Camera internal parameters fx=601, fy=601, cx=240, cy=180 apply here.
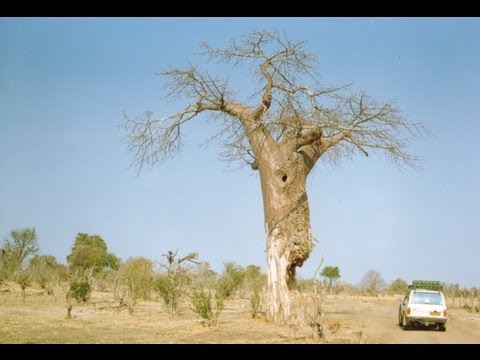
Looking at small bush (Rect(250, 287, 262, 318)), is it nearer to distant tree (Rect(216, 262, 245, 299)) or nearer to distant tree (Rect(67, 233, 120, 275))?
distant tree (Rect(216, 262, 245, 299))

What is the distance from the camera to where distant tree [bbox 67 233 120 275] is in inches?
2008

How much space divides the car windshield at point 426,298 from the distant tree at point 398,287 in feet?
161

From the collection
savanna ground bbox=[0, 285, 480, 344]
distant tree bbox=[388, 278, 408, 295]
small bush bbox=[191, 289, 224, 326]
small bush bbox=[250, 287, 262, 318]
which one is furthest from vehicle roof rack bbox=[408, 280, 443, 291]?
distant tree bbox=[388, 278, 408, 295]

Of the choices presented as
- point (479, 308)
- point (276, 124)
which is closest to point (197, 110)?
point (276, 124)

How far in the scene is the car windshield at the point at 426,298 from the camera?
16.2 metres

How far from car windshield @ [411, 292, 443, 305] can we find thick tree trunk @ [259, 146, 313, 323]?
10.6 ft

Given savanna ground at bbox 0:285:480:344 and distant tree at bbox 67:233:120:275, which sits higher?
distant tree at bbox 67:233:120:275

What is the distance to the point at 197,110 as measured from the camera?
1859 cm

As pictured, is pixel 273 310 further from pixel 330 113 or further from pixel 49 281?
pixel 49 281

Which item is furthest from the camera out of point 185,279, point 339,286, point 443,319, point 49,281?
point 339,286

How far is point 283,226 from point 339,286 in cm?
4154

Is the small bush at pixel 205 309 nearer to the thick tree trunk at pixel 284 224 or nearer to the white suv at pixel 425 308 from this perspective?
the thick tree trunk at pixel 284 224

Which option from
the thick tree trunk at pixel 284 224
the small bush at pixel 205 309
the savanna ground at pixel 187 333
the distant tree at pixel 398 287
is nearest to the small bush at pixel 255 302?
the savanna ground at pixel 187 333

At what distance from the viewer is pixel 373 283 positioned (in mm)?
62281
